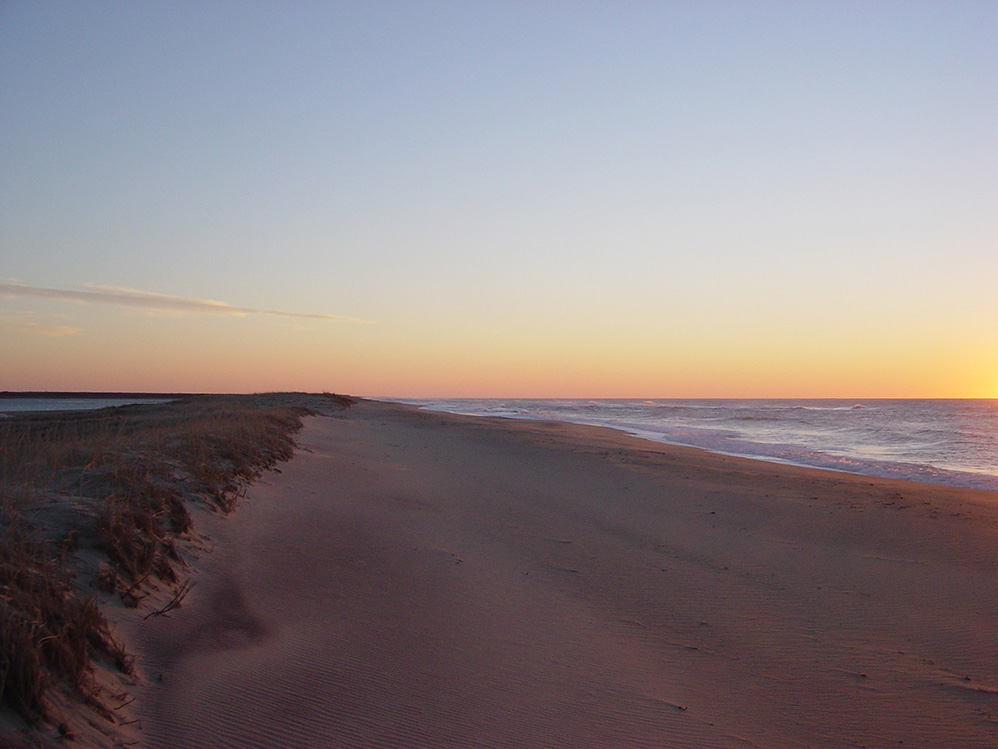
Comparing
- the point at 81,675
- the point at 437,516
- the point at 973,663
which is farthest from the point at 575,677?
the point at 437,516

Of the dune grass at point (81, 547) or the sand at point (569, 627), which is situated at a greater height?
the dune grass at point (81, 547)

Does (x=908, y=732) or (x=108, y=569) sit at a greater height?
(x=108, y=569)

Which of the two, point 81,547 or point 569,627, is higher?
point 81,547

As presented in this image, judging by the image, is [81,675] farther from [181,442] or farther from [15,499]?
[181,442]

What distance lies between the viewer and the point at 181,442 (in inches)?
376

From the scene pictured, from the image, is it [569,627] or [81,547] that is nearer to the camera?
[81,547]

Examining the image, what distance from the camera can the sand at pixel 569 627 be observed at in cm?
389

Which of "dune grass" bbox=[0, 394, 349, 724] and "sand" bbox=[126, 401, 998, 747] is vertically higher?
"dune grass" bbox=[0, 394, 349, 724]

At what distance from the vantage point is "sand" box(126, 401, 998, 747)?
3887 millimetres

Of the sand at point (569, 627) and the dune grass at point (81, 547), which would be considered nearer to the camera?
the dune grass at point (81, 547)

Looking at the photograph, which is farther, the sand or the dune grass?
the sand

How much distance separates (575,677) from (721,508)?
7.30 meters

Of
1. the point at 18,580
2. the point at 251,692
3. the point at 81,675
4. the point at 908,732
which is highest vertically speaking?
the point at 18,580

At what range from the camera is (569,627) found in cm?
562
